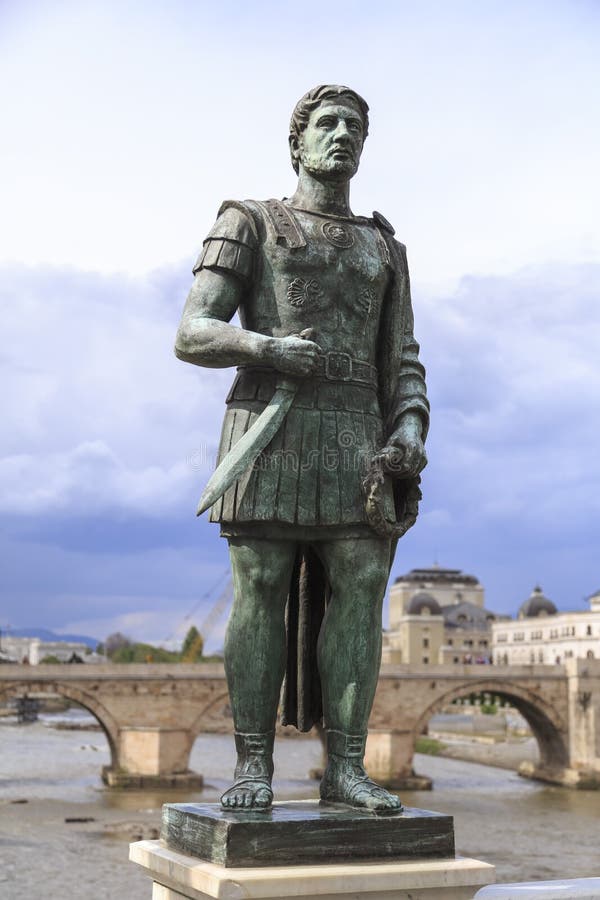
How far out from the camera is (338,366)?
13.4 feet

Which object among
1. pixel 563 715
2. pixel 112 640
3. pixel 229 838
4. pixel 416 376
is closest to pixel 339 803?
pixel 229 838

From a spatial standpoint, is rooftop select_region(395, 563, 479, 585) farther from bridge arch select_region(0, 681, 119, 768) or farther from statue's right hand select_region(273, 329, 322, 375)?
statue's right hand select_region(273, 329, 322, 375)

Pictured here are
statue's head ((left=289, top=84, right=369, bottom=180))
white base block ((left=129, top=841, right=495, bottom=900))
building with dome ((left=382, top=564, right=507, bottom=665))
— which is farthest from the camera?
building with dome ((left=382, top=564, right=507, bottom=665))

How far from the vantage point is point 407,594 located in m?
101

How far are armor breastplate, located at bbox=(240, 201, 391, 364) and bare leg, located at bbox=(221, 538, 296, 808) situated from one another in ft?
2.50

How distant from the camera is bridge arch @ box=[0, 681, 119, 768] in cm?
3656

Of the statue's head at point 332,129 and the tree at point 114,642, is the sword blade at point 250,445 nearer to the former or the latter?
the statue's head at point 332,129

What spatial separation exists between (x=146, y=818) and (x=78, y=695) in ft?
31.4

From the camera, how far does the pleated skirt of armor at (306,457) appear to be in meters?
3.89

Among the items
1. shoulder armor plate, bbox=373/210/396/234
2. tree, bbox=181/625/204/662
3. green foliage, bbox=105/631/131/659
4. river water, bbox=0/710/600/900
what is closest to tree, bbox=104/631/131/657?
green foliage, bbox=105/631/131/659

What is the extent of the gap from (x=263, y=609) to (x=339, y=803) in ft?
2.24

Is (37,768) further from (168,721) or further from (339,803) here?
(339,803)

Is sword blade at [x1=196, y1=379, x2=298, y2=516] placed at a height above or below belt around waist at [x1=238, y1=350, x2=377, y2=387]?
below

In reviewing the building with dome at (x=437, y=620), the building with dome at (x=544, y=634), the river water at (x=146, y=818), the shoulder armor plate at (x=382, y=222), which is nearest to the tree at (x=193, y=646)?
the building with dome at (x=437, y=620)
